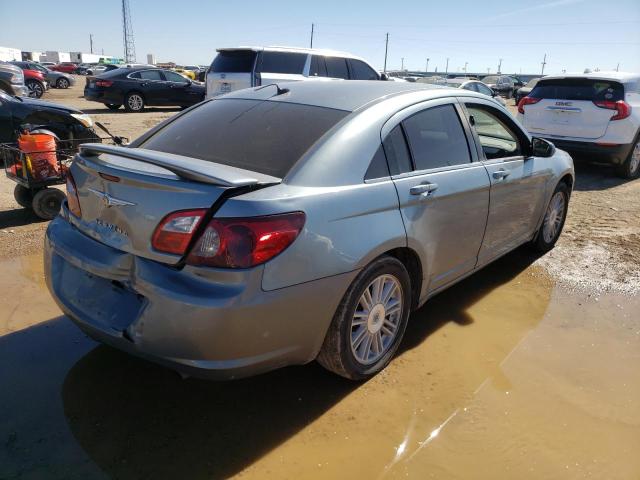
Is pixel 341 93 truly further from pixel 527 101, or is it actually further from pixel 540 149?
pixel 527 101

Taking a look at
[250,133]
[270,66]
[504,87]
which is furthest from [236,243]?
[504,87]

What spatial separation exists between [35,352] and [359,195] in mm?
2208

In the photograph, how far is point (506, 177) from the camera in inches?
152

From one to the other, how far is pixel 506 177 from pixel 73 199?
2937mm

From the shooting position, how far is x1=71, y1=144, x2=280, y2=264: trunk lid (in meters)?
2.27

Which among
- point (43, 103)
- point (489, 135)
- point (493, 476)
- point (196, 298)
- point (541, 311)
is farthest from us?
point (43, 103)

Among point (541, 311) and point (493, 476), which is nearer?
point (493, 476)

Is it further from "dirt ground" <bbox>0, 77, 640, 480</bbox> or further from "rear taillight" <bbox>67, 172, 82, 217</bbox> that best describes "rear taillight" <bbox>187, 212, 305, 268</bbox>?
"rear taillight" <bbox>67, 172, 82, 217</bbox>

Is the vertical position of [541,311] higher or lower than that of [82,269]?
lower

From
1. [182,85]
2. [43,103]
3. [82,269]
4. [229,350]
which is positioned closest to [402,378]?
[229,350]

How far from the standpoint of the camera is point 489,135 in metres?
4.43

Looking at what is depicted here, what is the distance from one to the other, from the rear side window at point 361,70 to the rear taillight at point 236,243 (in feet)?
33.7

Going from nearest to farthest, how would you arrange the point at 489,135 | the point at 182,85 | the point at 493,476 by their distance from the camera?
the point at 493,476, the point at 489,135, the point at 182,85

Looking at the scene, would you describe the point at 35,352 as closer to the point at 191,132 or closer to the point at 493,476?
the point at 191,132
